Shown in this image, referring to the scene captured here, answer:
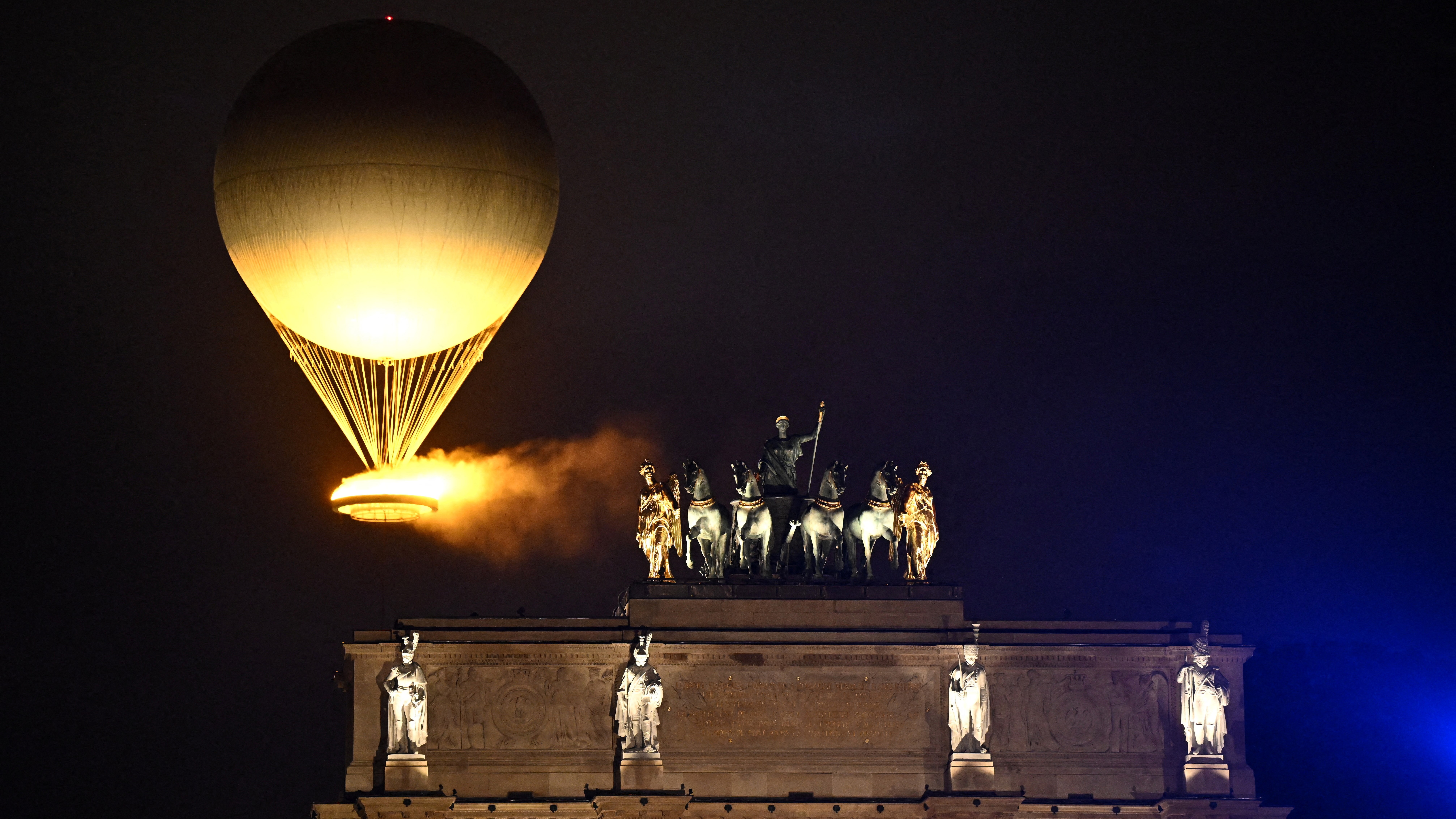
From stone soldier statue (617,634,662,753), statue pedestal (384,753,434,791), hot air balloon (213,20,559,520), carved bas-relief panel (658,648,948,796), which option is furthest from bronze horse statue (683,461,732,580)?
hot air balloon (213,20,559,520)

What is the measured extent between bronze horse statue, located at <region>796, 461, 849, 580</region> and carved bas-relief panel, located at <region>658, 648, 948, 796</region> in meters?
1.79

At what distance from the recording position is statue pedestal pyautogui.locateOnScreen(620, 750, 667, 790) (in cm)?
5569

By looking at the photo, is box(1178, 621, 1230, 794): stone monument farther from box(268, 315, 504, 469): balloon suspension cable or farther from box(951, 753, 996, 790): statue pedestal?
box(268, 315, 504, 469): balloon suspension cable

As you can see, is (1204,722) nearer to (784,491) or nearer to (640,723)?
(784,491)

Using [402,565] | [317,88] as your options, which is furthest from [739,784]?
[317,88]

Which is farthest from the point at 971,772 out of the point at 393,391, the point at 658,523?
the point at 393,391

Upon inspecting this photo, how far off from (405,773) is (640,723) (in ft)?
14.1

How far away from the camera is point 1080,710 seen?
5709 centimetres

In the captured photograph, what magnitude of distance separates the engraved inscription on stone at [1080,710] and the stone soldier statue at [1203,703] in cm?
51

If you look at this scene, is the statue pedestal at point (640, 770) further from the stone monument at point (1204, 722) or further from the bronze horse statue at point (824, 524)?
the stone monument at point (1204, 722)

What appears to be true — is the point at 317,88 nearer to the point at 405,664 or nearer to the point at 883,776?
the point at 405,664

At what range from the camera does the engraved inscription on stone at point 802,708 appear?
185 ft

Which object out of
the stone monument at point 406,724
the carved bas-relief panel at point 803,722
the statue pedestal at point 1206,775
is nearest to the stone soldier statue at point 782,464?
the carved bas-relief panel at point 803,722

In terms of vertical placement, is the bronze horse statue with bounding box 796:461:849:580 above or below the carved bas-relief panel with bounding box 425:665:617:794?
above
